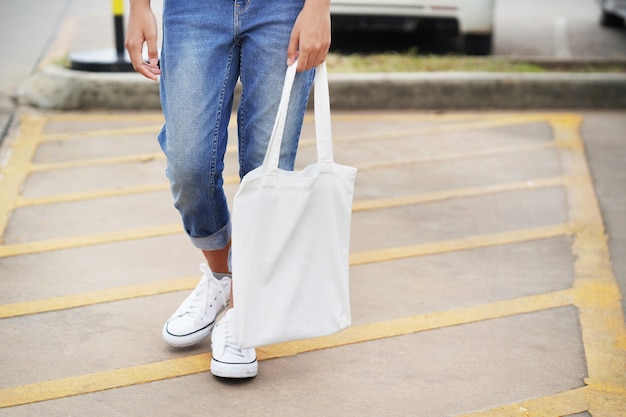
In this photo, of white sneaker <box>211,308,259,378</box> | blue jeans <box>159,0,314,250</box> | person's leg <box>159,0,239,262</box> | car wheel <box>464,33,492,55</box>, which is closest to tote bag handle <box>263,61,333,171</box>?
blue jeans <box>159,0,314,250</box>

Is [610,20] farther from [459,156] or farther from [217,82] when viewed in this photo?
[217,82]

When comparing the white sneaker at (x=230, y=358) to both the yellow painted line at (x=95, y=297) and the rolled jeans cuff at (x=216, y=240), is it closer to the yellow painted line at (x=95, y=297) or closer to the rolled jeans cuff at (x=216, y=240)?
the rolled jeans cuff at (x=216, y=240)

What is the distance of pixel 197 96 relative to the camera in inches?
101

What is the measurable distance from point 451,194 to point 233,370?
7.35 feet

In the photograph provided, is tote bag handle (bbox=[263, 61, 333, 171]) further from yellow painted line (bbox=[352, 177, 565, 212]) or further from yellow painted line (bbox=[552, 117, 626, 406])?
yellow painted line (bbox=[352, 177, 565, 212])

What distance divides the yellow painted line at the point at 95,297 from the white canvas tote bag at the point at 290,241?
1.07 metres

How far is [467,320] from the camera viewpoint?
329 centimetres

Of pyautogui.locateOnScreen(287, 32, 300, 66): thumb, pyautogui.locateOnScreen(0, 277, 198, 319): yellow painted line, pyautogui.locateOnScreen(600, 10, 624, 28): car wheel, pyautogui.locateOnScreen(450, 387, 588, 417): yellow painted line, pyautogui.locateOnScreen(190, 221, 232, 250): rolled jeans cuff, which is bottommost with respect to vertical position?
pyautogui.locateOnScreen(600, 10, 624, 28): car wheel

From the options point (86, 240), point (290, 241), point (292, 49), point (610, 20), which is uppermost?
point (292, 49)

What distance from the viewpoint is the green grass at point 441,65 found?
661 cm

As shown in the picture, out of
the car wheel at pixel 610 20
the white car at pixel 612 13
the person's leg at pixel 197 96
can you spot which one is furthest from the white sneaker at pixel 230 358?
the car wheel at pixel 610 20

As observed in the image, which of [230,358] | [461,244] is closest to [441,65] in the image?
[461,244]

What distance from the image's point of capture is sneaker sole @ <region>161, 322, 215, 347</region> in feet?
9.73

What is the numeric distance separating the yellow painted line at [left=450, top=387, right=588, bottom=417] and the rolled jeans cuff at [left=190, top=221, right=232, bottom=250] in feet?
3.10
